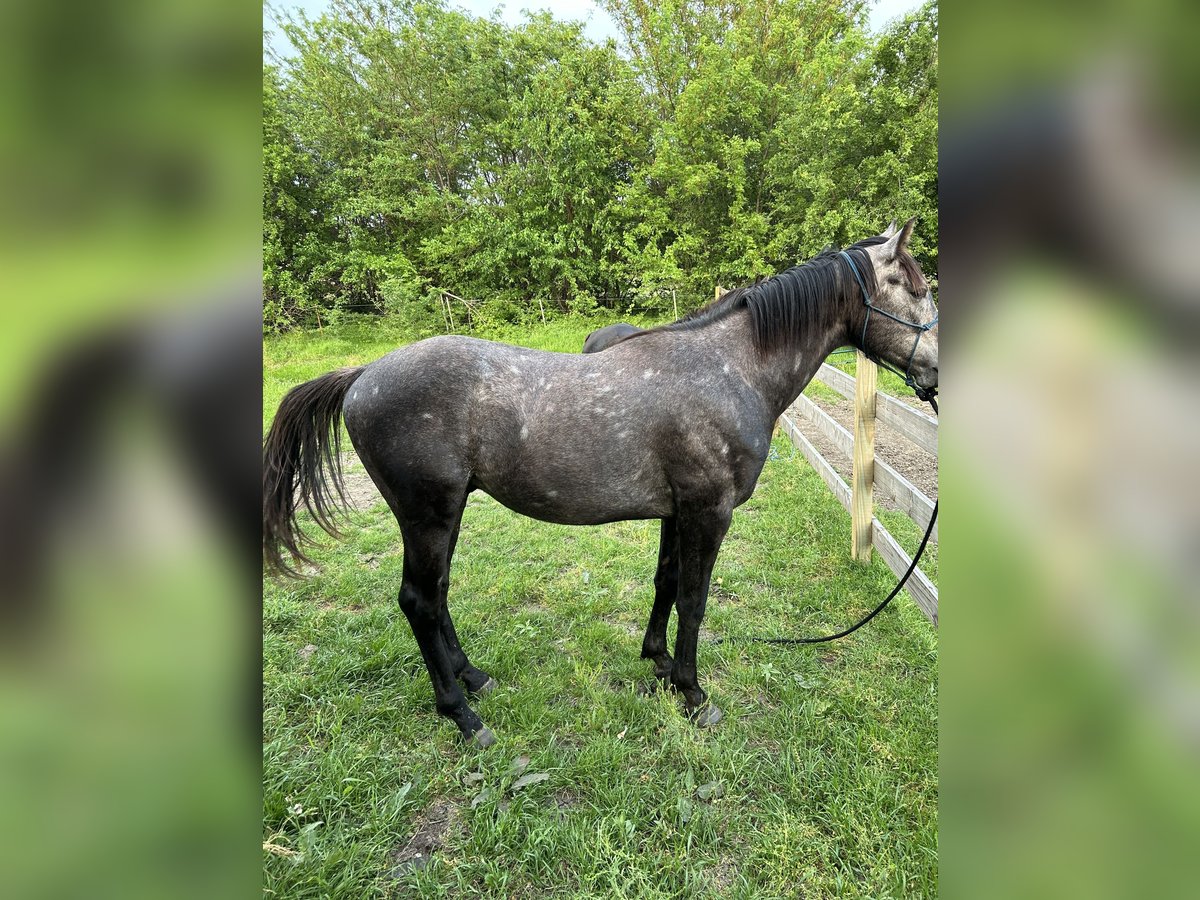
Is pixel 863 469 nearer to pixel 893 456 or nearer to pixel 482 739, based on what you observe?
pixel 893 456

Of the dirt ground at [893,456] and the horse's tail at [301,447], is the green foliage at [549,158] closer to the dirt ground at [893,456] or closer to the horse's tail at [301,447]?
the dirt ground at [893,456]

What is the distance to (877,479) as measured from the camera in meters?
3.44

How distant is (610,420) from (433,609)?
111 centimetres

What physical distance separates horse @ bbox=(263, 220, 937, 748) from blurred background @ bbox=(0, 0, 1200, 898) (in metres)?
1.85

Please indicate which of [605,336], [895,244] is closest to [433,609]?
[895,244]

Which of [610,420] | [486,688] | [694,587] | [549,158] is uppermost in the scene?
[549,158]

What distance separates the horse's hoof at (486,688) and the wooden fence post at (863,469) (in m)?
2.49

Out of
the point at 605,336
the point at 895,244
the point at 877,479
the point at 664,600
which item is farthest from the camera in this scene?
the point at 605,336

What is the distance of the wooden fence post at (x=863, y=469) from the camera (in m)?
3.51
